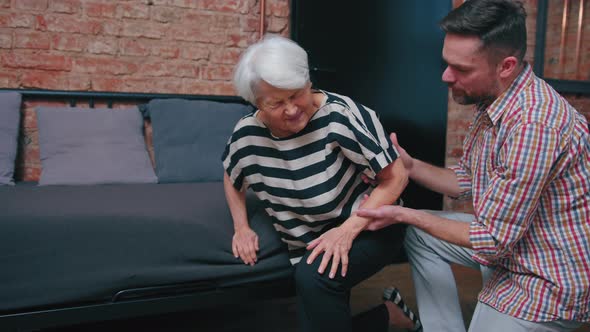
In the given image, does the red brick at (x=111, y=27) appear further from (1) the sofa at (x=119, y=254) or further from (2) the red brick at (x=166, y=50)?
(1) the sofa at (x=119, y=254)

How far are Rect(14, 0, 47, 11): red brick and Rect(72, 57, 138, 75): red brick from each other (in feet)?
0.93

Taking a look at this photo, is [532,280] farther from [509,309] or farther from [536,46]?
[536,46]

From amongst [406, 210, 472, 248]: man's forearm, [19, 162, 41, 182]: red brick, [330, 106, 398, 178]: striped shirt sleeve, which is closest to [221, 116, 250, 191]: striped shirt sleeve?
[330, 106, 398, 178]: striped shirt sleeve

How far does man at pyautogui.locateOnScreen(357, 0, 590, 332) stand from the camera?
48.3 inches

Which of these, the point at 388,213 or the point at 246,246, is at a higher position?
the point at 388,213

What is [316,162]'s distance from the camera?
148cm

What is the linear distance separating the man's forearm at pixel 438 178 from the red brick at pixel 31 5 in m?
1.93

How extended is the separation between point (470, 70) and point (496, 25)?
13 centimetres

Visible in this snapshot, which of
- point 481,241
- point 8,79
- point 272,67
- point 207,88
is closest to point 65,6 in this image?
point 8,79

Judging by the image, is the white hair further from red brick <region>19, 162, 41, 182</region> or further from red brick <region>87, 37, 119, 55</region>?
red brick <region>19, 162, 41, 182</region>

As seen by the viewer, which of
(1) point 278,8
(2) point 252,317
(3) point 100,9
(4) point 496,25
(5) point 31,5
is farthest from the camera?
(1) point 278,8

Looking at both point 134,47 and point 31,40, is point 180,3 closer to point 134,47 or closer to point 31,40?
point 134,47

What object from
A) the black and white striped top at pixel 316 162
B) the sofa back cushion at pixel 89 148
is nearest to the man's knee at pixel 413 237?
the black and white striped top at pixel 316 162

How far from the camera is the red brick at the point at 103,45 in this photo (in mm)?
2578
